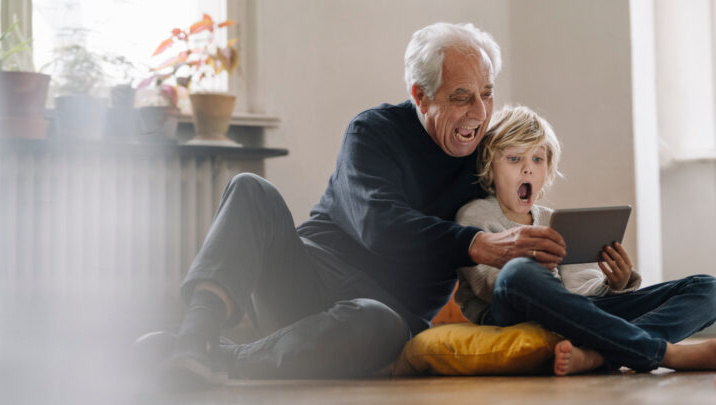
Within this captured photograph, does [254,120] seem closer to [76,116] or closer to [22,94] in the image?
[76,116]

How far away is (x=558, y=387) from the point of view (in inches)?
51.7

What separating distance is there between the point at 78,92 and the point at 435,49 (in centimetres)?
154

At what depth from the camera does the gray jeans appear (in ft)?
4.91

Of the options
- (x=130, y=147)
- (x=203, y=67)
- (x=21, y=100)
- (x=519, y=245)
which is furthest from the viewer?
(x=203, y=67)

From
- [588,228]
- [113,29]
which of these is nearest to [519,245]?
[588,228]

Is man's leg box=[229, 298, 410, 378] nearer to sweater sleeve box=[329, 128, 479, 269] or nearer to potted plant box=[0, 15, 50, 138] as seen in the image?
sweater sleeve box=[329, 128, 479, 269]

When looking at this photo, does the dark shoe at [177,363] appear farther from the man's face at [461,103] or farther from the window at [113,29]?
the window at [113,29]

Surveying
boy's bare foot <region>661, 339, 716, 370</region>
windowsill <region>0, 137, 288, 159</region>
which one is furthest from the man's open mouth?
windowsill <region>0, 137, 288, 159</region>

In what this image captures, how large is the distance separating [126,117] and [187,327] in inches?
64.9

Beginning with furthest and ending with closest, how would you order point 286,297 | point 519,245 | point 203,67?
point 203,67, point 286,297, point 519,245

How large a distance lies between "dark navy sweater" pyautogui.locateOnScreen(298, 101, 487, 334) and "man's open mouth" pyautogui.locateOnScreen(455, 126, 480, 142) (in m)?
0.06

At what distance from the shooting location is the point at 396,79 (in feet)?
11.2

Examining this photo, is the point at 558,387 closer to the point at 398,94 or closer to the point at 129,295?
the point at 129,295

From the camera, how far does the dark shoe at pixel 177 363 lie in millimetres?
1319
